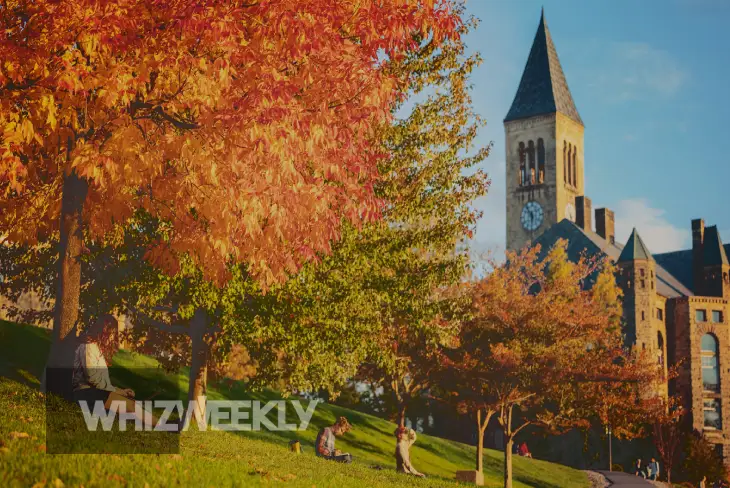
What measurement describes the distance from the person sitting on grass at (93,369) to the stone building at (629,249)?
4426cm

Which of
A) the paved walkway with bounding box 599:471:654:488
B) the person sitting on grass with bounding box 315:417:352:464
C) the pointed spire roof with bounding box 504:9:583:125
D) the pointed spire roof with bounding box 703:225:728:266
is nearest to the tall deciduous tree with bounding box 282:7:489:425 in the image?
the person sitting on grass with bounding box 315:417:352:464

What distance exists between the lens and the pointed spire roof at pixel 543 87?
98.4 meters

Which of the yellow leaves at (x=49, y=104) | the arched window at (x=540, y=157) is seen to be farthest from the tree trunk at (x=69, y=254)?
the arched window at (x=540, y=157)

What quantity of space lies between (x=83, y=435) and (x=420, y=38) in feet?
39.3

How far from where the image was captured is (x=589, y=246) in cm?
7562

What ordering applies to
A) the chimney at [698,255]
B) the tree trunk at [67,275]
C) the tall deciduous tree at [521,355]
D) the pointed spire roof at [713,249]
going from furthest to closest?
the chimney at [698,255], the pointed spire roof at [713,249], the tall deciduous tree at [521,355], the tree trunk at [67,275]

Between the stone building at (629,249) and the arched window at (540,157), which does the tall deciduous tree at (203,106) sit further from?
the arched window at (540,157)

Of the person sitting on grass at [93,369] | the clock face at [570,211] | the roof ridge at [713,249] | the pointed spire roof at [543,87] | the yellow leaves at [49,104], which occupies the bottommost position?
the person sitting on grass at [93,369]

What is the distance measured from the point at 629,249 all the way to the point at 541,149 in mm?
31254

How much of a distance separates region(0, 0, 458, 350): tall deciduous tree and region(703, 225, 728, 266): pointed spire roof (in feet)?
253

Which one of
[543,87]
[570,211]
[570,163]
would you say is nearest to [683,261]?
[570,211]

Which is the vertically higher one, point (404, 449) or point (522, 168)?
point (522, 168)

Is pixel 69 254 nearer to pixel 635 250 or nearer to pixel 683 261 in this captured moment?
pixel 635 250

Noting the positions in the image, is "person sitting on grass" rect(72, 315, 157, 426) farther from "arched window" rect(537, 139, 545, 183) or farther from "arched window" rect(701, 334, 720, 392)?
"arched window" rect(537, 139, 545, 183)
